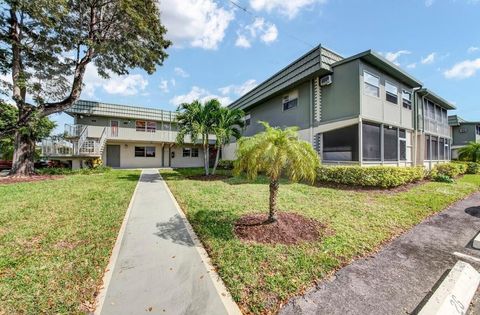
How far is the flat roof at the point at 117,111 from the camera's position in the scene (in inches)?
762

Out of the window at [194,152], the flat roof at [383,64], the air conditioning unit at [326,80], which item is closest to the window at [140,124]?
the window at [194,152]

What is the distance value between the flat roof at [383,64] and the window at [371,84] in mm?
583

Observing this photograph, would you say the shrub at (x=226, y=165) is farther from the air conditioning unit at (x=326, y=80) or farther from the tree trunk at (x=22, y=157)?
the tree trunk at (x=22, y=157)

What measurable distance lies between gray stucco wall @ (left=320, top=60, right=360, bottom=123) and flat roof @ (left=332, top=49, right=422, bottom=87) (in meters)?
0.24

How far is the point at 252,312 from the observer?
243 centimetres

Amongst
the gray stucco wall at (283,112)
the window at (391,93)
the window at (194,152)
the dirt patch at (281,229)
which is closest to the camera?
the dirt patch at (281,229)

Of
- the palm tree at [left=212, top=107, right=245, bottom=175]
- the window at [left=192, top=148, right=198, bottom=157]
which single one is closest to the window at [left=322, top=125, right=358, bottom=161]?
the palm tree at [left=212, top=107, right=245, bottom=175]

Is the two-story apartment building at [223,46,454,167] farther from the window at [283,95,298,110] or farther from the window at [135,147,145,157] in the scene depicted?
the window at [135,147,145,157]

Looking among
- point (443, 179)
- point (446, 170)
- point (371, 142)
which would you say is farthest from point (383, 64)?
point (446, 170)

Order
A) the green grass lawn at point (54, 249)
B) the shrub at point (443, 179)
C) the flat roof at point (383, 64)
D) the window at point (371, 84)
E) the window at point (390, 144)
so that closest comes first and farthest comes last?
the green grass lawn at point (54, 249)
the flat roof at point (383, 64)
the window at point (371, 84)
the shrub at point (443, 179)
the window at point (390, 144)

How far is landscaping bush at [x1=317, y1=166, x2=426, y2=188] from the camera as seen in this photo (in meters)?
8.64

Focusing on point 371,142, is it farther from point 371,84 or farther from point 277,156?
point 277,156

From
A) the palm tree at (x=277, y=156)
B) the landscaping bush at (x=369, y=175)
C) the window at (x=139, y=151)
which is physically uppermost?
the window at (x=139, y=151)

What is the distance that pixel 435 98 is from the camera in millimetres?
15414
